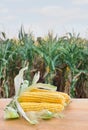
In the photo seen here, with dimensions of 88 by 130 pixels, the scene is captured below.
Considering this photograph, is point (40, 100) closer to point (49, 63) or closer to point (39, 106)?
point (39, 106)

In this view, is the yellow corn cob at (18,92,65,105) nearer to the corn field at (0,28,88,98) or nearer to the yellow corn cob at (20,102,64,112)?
the yellow corn cob at (20,102,64,112)

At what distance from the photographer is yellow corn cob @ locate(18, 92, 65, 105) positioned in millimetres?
1358

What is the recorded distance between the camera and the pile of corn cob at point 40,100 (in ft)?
4.34

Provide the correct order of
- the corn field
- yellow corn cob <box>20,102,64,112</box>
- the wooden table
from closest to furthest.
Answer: the wooden table
yellow corn cob <box>20,102,64,112</box>
the corn field

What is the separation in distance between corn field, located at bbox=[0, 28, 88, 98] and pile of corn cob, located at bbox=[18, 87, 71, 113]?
3.79 ft

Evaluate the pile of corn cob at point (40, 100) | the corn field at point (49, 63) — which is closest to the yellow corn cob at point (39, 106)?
the pile of corn cob at point (40, 100)

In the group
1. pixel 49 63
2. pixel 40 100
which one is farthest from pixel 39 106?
pixel 49 63

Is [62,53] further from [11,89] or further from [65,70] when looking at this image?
[11,89]

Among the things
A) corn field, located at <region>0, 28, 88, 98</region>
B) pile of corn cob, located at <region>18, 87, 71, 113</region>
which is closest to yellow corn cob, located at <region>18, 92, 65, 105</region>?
pile of corn cob, located at <region>18, 87, 71, 113</region>

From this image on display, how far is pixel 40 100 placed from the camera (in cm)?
137

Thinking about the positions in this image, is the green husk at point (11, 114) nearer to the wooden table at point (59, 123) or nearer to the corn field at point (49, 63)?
the wooden table at point (59, 123)

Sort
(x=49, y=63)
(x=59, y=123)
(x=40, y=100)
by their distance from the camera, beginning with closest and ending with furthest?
(x=59, y=123), (x=40, y=100), (x=49, y=63)

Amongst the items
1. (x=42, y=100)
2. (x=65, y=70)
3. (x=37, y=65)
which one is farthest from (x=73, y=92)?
(x=42, y=100)

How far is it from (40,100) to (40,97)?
13 millimetres
